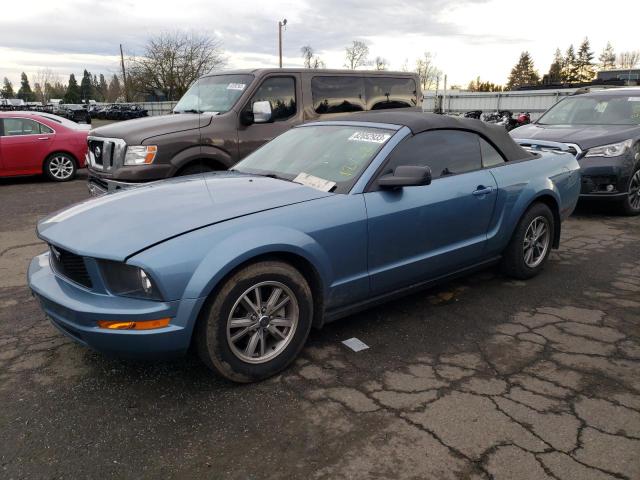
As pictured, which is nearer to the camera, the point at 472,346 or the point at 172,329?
the point at 172,329

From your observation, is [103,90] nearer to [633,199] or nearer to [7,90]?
[7,90]

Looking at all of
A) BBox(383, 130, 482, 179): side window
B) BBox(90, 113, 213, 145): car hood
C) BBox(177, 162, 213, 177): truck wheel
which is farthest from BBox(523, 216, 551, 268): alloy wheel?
BBox(90, 113, 213, 145): car hood

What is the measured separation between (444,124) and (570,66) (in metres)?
95.3

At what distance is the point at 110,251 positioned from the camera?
270 cm

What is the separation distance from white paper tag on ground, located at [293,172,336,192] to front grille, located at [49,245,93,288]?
147 centimetres

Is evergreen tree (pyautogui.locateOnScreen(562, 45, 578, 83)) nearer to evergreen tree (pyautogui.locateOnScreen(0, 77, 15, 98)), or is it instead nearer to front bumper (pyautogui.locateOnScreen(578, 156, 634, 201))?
front bumper (pyautogui.locateOnScreen(578, 156, 634, 201))

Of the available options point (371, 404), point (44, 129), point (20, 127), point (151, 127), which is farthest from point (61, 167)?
point (371, 404)

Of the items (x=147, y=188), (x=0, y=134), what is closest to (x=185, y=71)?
(x=0, y=134)

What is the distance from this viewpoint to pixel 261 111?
Result: 22.2 feet

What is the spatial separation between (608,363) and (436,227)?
1.40 m

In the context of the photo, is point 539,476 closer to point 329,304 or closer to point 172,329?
point 329,304

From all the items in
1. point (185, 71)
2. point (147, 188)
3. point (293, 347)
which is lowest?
point (293, 347)

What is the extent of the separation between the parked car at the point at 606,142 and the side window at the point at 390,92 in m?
1.84

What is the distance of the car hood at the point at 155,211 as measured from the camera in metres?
2.78
